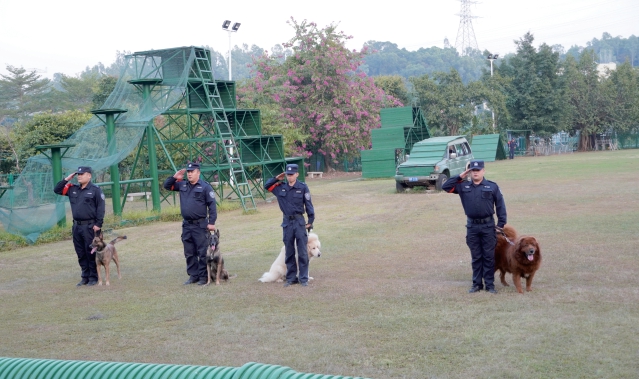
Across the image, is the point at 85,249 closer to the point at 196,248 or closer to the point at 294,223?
the point at 196,248

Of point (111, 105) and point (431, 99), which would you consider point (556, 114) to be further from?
point (111, 105)

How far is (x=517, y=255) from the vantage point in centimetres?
819

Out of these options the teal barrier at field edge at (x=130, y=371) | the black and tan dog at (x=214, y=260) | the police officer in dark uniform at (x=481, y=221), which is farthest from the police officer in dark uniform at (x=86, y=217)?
the teal barrier at field edge at (x=130, y=371)

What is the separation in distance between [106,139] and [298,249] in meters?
10.4

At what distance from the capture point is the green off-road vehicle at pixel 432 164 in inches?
932

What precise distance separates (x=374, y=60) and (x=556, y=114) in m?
97.8

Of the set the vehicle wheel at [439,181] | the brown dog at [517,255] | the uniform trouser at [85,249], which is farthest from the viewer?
the vehicle wheel at [439,181]

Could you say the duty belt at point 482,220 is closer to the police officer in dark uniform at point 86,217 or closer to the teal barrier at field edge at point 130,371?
the teal barrier at field edge at point 130,371

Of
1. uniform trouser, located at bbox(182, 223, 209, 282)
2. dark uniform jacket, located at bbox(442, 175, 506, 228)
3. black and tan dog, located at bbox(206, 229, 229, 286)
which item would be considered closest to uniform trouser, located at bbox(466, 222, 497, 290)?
dark uniform jacket, located at bbox(442, 175, 506, 228)

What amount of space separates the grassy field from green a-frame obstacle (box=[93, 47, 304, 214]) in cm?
572

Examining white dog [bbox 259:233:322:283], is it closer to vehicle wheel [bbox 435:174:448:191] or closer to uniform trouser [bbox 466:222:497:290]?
uniform trouser [bbox 466:222:497:290]

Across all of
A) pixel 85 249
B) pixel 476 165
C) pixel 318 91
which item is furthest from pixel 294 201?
pixel 318 91

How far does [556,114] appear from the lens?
2098 inches

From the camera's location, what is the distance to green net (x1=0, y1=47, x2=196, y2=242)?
50.2 feet
